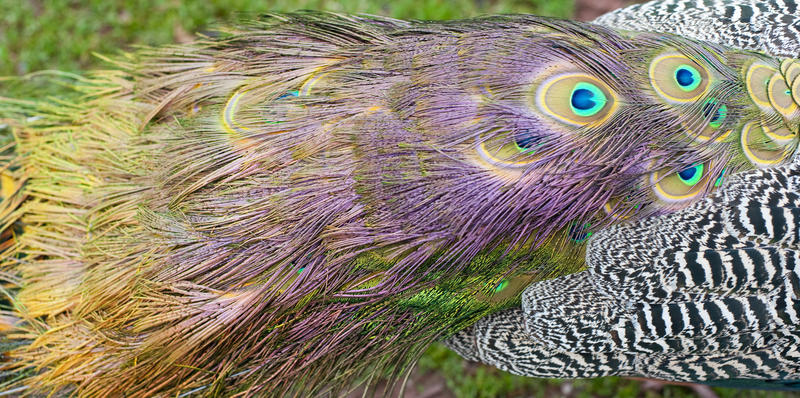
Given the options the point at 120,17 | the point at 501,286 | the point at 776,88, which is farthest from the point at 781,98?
the point at 120,17

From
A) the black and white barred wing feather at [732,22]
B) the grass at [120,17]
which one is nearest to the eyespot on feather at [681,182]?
the black and white barred wing feather at [732,22]

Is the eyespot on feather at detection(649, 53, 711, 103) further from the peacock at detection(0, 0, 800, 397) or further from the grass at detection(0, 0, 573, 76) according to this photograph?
the grass at detection(0, 0, 573, 76)

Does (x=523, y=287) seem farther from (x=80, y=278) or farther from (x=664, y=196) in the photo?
(x=80, y=278)

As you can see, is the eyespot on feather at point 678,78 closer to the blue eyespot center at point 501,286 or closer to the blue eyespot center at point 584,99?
the blue eyespot center at point 584,99

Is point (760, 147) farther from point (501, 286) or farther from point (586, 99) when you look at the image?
point (501, 286)

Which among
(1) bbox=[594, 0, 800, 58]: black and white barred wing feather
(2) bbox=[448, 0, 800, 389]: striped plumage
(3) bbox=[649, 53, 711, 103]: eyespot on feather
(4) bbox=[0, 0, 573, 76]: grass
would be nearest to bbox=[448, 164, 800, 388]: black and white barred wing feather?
(2) bbox=[448, 0, 800, 389]: striped plumage

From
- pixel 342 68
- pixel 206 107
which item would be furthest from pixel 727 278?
pixel 206 107
